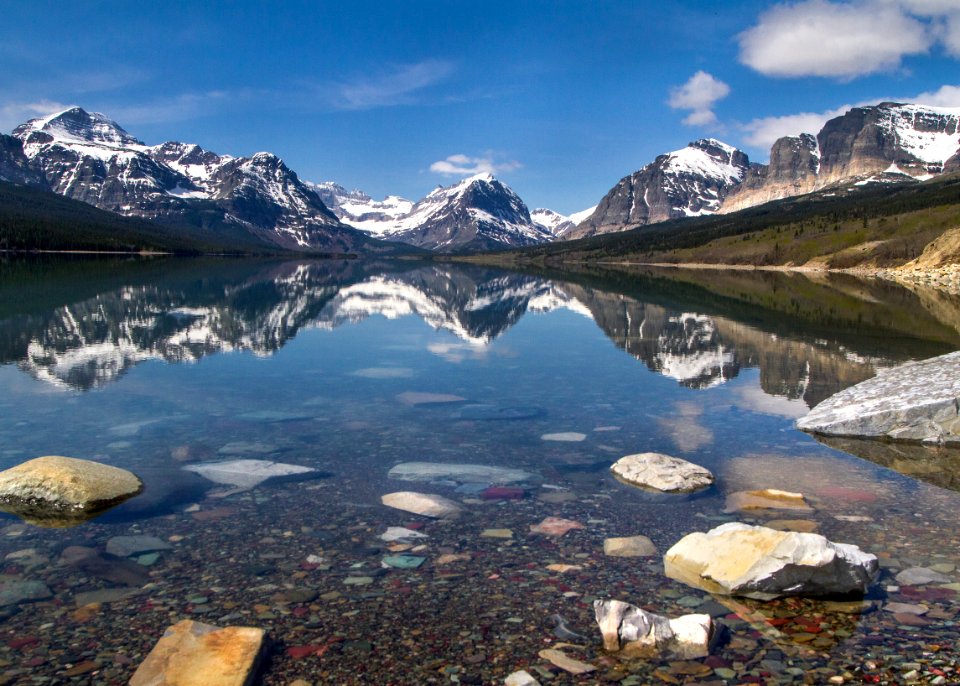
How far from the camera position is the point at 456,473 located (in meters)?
17.0

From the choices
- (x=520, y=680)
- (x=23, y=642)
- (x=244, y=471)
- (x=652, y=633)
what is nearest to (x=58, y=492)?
(x=244, y=471)

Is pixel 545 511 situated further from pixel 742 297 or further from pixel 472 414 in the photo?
pixel 742 297

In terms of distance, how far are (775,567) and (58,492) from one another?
1370 cm

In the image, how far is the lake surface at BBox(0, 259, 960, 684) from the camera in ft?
30.3

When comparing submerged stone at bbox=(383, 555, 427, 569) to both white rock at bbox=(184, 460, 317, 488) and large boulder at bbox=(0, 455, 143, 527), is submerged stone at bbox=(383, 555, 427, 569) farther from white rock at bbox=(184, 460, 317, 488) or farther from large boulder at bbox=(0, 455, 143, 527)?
large boulder at bbox=(0, 455, 143, 527)

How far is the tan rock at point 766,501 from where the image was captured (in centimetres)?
1458

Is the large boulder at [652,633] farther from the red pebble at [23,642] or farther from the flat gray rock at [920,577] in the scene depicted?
the red pebble at [23,642]

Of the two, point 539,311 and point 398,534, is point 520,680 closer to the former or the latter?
point 398,534

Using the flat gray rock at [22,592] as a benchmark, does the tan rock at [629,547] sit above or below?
below

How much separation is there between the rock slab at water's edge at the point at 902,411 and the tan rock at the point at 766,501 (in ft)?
→ 22.4

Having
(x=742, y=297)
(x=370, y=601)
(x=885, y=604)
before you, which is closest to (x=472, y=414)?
(x=370, y=601)

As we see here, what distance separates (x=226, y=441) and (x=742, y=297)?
77294 mm

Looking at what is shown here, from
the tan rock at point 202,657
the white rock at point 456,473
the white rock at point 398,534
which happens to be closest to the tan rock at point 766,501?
the white rock at point 456,473

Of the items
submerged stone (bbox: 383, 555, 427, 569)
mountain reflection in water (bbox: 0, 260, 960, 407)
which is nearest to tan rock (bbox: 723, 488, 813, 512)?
submerged stone (bbox: 383, 555, 427, 569)
